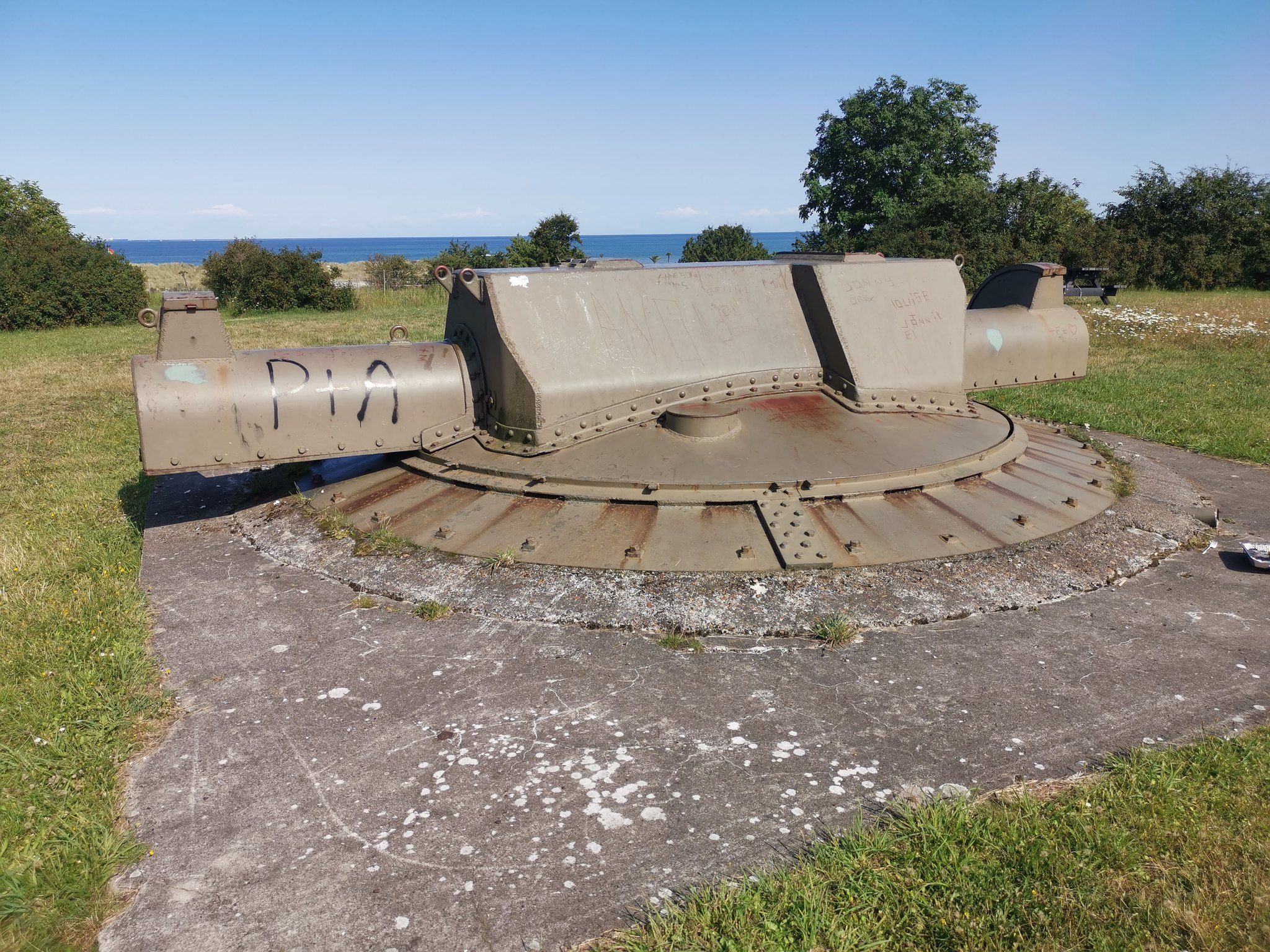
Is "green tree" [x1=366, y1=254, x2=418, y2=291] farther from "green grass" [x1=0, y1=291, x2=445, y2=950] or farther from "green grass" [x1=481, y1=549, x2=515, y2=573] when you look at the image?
"green grass" [x1=481, y1=549, x2=515, y2=573]

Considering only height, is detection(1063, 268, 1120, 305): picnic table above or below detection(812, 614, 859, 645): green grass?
above

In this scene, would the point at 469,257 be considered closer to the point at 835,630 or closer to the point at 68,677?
the point at 68,677

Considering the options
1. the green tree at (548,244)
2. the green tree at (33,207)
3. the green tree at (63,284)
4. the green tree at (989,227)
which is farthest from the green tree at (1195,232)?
the green tree at (33,207)

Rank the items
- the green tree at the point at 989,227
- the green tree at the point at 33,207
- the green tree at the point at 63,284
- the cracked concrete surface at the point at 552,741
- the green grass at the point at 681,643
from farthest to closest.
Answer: the green tree at the point at 33,207 < the green tree at the point at 989,227 < the green tree at the point at 63,284 < the green grass at the point at 681,643 < the cracked concrete surface at the point at 552,741

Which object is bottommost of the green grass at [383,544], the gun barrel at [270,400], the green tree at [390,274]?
the green grass at [383,544]

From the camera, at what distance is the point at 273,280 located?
96.1 ft

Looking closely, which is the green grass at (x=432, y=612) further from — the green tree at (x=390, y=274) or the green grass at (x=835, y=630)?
the green tree at (x=390, y=274)

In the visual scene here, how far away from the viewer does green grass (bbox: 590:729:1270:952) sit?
262 centimetres

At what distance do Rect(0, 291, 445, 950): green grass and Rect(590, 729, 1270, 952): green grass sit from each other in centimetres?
184

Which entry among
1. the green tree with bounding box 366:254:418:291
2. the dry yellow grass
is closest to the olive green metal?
the dry yellow grass

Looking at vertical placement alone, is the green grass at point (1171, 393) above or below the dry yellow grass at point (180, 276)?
below

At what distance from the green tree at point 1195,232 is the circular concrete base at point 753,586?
A: 29992mm

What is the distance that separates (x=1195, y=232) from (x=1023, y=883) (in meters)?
37.8

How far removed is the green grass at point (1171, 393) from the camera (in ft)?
32.3
